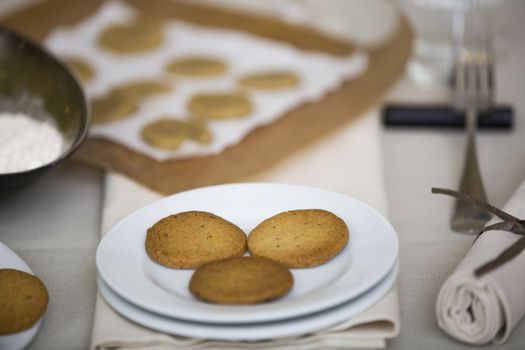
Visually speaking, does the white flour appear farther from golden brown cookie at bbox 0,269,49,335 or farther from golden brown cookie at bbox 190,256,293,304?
golden brown cookie at bbox 190,256,293,304

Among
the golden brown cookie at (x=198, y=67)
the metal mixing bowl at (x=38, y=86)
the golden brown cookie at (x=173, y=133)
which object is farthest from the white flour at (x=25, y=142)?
the golden brown cookie at (x=198, y=67)

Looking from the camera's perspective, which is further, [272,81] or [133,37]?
[133,37]

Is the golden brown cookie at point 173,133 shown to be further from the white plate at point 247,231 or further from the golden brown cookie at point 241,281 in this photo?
the golden brown cookie at point 241,281

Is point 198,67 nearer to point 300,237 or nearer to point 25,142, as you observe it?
point 25,142

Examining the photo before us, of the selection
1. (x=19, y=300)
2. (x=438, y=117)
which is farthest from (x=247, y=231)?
(x=438, y=117)

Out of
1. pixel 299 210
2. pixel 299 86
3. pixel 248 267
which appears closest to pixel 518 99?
pixel 299 86

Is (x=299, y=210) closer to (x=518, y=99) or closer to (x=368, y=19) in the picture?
(x=518, y=99)

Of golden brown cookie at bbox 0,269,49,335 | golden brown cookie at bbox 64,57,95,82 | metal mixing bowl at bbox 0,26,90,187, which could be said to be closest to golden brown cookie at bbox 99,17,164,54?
golden brown cookie at bbox 64,57,95,82
